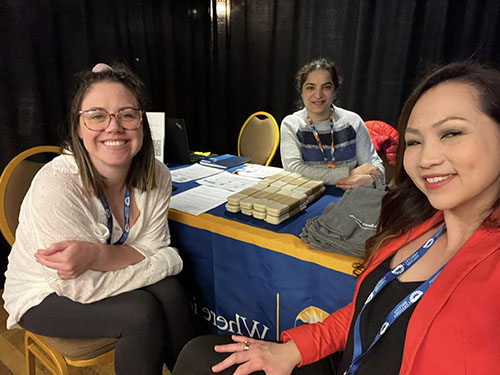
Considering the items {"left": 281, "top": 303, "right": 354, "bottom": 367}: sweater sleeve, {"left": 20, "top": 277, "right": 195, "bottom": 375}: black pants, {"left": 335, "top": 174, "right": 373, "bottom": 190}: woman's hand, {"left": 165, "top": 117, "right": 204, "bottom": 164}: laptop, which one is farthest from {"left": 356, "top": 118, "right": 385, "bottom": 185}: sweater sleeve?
{"left": 20, "top": 277, "right": 195, "bottom": 375}: black pants

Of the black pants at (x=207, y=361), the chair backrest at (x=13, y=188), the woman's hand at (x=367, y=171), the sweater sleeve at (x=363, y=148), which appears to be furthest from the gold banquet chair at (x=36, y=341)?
the sweater sleeve at (x=363, y=148)

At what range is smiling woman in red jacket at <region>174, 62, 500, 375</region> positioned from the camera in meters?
0.54

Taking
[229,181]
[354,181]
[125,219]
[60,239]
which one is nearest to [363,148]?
[354,181]

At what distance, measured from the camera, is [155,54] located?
3.14 m

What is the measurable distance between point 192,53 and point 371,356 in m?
3.63

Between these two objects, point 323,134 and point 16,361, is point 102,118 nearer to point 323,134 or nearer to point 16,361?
point 323,134

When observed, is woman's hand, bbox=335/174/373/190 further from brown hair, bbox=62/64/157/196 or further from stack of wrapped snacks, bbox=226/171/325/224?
brown hair, bbox=62/64/157/196

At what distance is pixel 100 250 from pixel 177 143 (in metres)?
1.18

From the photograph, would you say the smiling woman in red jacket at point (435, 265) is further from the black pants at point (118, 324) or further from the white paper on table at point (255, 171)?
the white paper on table at point (255, 171)

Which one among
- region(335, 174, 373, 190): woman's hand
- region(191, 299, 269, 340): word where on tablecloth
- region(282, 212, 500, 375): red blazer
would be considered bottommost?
region(191, 299, 269, 340): word where on tablecloth

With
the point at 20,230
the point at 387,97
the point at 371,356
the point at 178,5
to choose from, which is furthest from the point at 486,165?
the point at 178,5

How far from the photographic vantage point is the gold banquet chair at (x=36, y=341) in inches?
40.9

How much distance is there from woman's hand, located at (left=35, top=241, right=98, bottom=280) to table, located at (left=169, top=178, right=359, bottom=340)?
0.47m

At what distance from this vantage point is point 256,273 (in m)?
1.27
